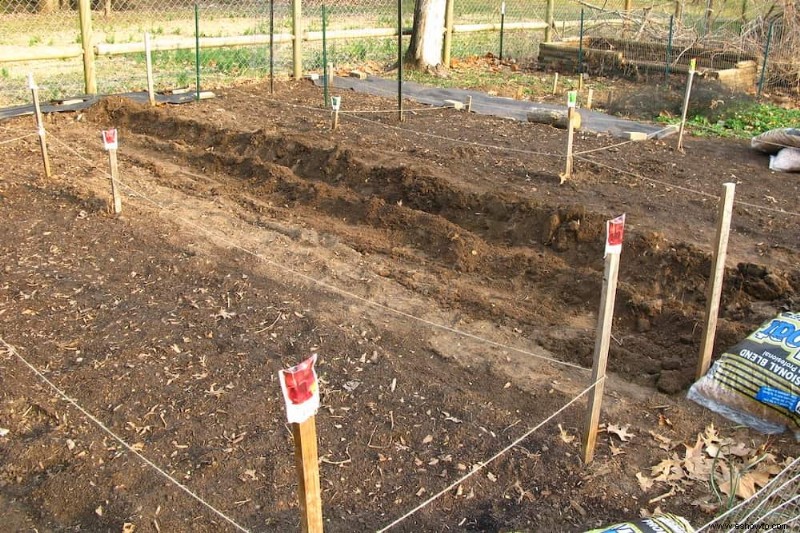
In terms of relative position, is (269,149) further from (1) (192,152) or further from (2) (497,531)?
(2) (497,531)

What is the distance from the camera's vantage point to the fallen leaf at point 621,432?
13.4ft

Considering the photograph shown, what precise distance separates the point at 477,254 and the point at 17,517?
426cm

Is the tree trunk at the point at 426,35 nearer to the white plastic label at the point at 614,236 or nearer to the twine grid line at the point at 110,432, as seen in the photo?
the twine grid line at the point at 110,432

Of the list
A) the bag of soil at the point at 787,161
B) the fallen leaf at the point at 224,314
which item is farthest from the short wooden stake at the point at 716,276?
the bag of soil at the point at 787,161

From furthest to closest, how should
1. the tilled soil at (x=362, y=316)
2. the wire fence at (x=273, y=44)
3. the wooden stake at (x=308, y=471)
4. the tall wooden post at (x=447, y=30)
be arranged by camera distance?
the tall wooden post at (x=447, y=30)
the wire fence at (x=273, y=44)
the tilled soil at (x=362, y=316)
the wooden stake at (x=308, y=471)

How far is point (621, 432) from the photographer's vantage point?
4.13 metres

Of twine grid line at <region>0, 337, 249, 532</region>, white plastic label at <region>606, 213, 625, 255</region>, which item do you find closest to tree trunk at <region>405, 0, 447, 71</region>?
twine grid line at <region>0, 337, 249, 532</region>

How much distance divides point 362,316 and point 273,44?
9.34m

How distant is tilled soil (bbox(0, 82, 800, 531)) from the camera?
12.2 feet

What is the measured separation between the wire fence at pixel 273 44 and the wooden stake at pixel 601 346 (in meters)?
8.54

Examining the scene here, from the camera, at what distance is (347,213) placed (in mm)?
7672

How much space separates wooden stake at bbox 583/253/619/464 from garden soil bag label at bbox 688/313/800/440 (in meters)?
0.92

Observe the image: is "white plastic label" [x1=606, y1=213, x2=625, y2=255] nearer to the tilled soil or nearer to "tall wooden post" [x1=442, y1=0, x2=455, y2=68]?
the tilled soil

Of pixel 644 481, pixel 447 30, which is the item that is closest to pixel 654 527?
pixel 644 481
